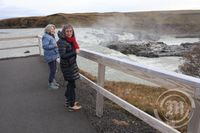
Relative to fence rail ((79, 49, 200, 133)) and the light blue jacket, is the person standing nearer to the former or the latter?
fence rail ((79, 49, 200, 133))

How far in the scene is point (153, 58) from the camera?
27688mm

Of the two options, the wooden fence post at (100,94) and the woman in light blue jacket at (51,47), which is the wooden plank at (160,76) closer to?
the wooden fence post at (100,94)

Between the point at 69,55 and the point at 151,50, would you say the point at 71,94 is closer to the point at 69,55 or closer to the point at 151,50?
the point at 69,55

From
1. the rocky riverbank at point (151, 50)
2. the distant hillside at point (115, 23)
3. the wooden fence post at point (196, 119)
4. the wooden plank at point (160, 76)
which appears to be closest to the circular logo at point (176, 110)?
the wooden plank at point (160, 76)

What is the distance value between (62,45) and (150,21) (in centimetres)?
7002

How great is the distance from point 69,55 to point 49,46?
7.73ft

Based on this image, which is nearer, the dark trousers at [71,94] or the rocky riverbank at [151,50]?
the dark trousers at [71,94]

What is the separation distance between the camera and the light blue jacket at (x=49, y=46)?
841cm

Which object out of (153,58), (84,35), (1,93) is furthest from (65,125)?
(84,35)

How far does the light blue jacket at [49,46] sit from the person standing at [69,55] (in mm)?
→ 2189

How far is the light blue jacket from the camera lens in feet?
27.6

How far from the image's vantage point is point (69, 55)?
20.5 feet

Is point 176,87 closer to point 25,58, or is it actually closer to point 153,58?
point 25,58

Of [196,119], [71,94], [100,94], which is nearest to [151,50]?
[71,94]
